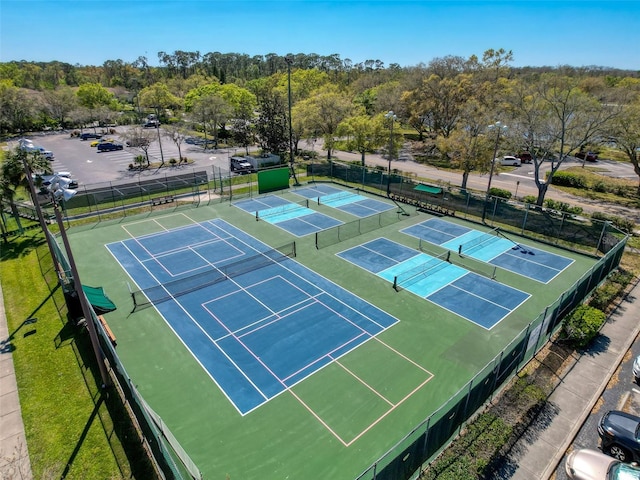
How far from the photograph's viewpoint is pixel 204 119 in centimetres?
5822

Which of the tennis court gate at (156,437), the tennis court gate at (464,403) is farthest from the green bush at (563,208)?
the tennis court gate at (156,437)

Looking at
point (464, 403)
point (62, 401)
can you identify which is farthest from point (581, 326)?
point (62, 401)

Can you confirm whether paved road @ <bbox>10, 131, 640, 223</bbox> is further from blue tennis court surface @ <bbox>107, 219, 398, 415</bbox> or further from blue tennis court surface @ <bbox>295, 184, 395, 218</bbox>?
blue tennis court surface @ <bbox>107, 219, 398, 415</bbox>

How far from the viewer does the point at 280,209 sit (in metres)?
33.0

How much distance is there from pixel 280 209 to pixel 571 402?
24.5 meters

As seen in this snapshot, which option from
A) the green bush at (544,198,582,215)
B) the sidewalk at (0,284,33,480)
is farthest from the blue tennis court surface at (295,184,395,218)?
the sidewalk at (0,284,33,480)

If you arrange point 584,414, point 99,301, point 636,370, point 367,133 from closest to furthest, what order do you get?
1. point 584,414
2. point 636,370
3. point 99,301
4. point 367,133

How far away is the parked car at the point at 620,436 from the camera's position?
11.6 meters

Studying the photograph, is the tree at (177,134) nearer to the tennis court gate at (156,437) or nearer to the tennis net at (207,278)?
the tennis net at (207,278)

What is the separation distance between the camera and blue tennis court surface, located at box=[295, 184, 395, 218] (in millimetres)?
33094

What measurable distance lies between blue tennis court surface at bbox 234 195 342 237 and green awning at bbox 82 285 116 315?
42.3ft

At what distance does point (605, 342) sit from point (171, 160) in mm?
48574


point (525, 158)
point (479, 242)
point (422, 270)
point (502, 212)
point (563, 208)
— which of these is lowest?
point (422, 270)

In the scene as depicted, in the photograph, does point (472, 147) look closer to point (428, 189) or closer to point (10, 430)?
point (428, 189)
